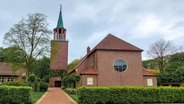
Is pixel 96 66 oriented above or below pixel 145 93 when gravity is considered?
above

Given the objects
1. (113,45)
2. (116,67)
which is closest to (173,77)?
(116,67)

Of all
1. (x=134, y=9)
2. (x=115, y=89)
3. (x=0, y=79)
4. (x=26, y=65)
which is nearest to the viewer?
(x=115, y=89)

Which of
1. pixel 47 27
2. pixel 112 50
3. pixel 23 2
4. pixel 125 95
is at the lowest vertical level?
pixel 125 95

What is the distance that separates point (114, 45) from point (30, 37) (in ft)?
46.0

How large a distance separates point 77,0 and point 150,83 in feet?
69.1

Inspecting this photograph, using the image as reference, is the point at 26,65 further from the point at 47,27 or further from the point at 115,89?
the point at 115,89

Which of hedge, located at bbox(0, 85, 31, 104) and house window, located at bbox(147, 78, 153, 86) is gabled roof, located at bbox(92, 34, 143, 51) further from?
hedge, located at bbox(0, 85, 31, 104)

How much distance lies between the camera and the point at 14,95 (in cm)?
1425

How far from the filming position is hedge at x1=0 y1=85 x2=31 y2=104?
14148mm

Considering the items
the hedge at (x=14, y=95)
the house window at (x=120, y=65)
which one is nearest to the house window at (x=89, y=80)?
the house window at (x=120, y=65)

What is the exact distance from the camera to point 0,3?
15.4 metres

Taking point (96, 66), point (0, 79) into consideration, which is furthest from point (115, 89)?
point (0, 79)

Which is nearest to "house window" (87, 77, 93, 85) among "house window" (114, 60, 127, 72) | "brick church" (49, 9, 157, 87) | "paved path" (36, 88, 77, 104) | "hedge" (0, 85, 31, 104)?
"brick church" (49, 9, 157, 87)

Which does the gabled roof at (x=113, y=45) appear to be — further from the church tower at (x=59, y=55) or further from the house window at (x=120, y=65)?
the church tower at (x=59, y=55)
